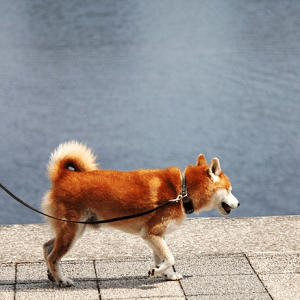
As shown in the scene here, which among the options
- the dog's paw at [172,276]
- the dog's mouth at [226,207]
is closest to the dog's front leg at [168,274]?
the dog's paw at [172,276]

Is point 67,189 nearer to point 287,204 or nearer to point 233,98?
point 287,204

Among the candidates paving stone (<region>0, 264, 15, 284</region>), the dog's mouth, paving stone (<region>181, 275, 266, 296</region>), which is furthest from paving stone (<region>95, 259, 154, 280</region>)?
the dog's mouth

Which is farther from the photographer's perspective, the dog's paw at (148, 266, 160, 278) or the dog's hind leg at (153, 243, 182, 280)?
the dog's hind leg at (153, 243, 182, 280)

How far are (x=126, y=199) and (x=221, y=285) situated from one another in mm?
1191

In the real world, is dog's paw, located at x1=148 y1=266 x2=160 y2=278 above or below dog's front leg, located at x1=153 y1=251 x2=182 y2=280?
above

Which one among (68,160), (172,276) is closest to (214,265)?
(172,276)

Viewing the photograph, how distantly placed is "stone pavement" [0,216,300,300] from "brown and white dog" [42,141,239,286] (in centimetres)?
24

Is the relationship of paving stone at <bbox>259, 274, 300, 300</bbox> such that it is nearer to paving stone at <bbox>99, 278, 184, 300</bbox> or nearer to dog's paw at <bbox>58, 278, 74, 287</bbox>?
paving stone at <bbox>99, 278, 184, 300</bbox>

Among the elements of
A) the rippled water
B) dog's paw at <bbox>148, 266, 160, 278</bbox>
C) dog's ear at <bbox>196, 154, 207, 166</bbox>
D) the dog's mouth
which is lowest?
the rippled water

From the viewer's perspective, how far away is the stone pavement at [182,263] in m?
4.75

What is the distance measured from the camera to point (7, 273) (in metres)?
5.12

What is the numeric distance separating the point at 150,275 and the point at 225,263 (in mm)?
1007

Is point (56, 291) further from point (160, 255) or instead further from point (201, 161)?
point (201, 161)

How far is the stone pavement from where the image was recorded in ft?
15.6
